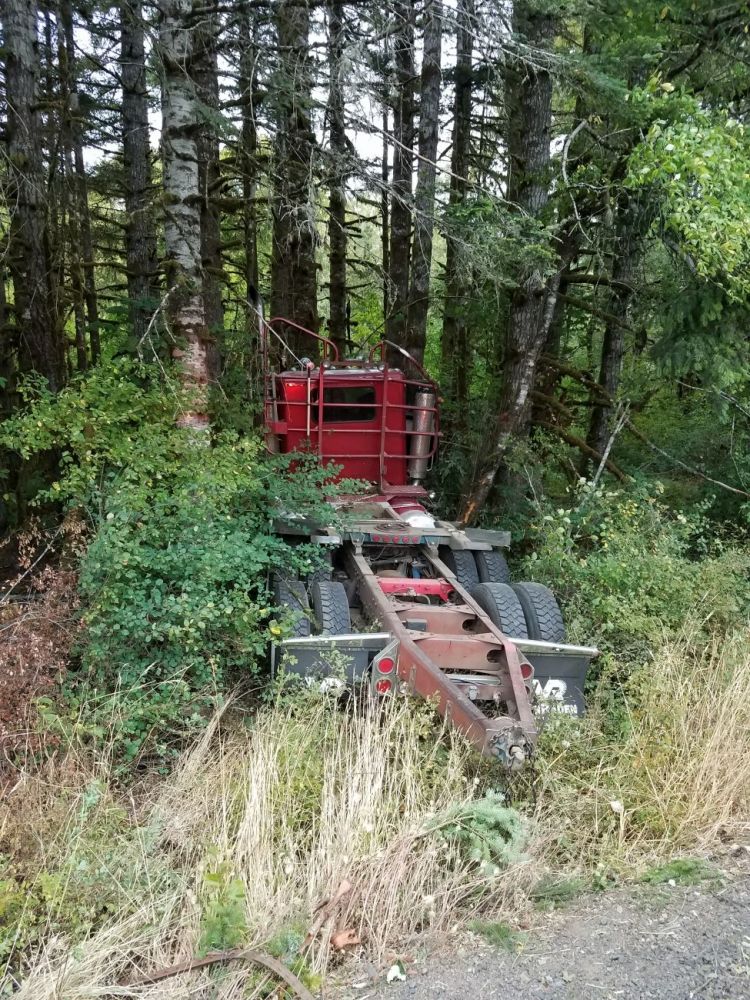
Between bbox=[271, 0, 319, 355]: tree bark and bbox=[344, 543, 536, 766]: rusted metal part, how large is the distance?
3.49 m

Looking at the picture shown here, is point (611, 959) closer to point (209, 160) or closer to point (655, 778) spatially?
point (655, 778)

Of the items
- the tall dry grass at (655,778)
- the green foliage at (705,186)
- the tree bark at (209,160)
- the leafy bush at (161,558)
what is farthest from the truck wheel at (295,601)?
the green foliage at (705,186)

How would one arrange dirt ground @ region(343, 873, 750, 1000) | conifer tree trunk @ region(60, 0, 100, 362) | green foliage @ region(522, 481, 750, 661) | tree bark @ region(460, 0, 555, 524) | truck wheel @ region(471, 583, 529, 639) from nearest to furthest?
dirt ground @ region(343, 873, 750, 1000) → truck wheel @ region(471, 583, 529, 639) → green foliage @ region(522, 481, 750, 661) → tree bark @ region(460, 0, 555, 524) → conifer tree trunk @ region(60, 0, 100, 362)

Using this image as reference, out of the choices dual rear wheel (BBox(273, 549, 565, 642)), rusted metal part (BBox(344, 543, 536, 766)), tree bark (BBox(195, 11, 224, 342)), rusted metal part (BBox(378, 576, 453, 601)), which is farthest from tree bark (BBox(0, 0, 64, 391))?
rusted metal part (BBox(344, 543, 536, 766))

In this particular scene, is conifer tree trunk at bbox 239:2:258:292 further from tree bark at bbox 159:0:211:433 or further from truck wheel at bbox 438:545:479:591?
truck wheel at bbox 438:545:479:591

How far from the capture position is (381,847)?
3.48 metres

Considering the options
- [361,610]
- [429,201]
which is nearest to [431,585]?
[361,610]

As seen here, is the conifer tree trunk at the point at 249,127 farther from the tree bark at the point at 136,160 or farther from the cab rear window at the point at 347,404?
the tree bark at the point at 136,160

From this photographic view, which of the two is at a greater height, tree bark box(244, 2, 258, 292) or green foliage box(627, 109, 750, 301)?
tree bark box(244, 2, 258, 292)

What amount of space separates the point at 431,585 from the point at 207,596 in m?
2.13

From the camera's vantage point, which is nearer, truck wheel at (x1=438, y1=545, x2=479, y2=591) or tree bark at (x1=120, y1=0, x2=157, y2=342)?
truck wheel at (x1=438, y1=545, x2=479, y2=591)

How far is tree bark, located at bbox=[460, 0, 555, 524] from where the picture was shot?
29.8 feet

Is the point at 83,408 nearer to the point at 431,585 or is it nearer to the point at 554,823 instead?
the point at 431,585

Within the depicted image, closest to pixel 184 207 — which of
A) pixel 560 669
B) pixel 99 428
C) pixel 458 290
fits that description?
pixel 99 428
